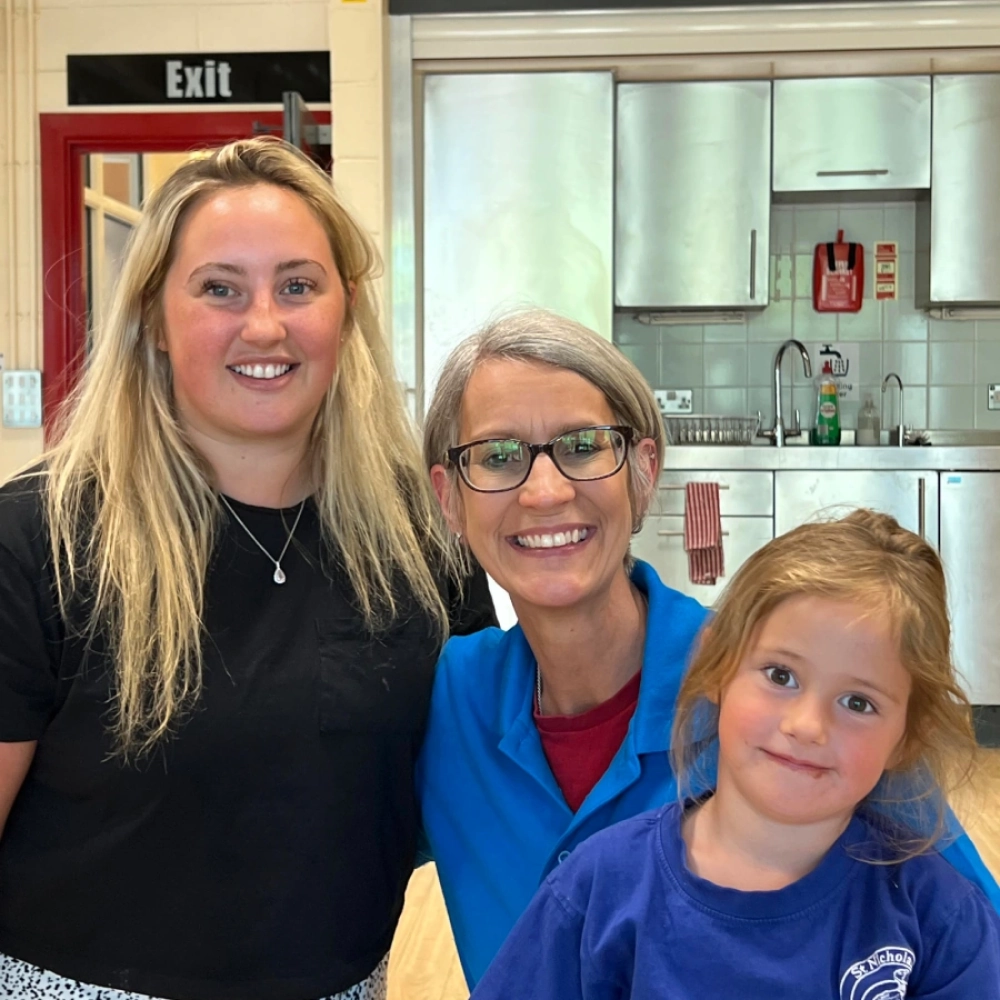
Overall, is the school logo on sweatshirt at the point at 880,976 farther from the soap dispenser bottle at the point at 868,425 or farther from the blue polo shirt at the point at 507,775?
the soap dispenser bottle at the point at 868,425

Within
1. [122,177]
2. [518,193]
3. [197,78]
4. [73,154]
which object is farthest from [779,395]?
[73,154]

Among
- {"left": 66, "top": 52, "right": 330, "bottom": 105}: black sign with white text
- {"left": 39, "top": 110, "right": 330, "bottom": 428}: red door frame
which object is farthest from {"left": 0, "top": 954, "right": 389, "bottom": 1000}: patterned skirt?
{"left": 66, "top": 52, "right": 330, "bottom": 105}: black sign with white text

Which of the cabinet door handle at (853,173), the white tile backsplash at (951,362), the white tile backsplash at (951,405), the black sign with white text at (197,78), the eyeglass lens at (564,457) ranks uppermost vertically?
the black sign with white text at (197,78)

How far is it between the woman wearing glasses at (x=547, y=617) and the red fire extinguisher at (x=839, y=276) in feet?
13.3

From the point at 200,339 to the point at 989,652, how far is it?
3753mm

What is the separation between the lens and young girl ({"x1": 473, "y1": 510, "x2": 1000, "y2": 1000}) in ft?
3.07

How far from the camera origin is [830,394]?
16.3 ft

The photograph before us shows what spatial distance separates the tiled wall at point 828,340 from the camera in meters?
5.10

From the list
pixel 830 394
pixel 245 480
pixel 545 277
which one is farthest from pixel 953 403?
pixel 245 480

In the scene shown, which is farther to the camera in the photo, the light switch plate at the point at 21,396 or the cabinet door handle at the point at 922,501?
the light switch plate at the point at 21,396

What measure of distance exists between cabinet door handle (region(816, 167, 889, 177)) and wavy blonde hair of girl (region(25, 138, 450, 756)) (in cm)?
340

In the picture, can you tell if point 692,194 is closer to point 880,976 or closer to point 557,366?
point 557,366

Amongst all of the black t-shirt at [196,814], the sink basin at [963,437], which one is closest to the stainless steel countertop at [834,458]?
the sink basin at [963,437]

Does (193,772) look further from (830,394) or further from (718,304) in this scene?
(830,394)
